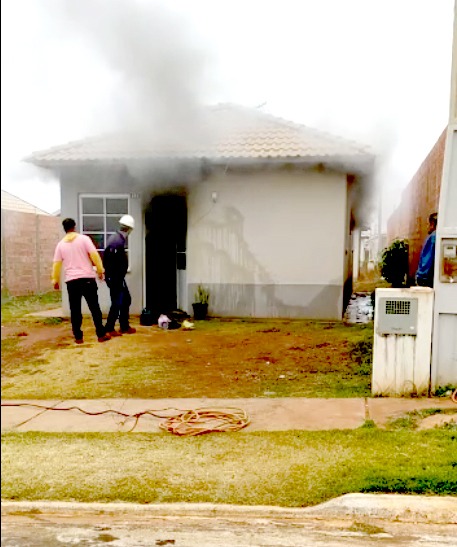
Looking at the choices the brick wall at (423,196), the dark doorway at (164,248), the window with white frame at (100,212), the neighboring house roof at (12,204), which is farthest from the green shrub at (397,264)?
the neighboring house roof at (12,204)

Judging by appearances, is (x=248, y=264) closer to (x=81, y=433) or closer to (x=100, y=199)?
(x=100, y=199)

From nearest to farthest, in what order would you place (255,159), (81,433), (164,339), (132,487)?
(132,487), (81,433), (164,339), (255,159)

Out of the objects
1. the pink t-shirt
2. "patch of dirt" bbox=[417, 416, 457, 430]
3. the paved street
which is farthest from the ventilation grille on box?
the pink t-shirt

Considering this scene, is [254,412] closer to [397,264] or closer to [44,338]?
[44,338]

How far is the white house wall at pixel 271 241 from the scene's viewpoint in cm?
898

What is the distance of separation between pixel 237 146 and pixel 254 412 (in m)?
5.52

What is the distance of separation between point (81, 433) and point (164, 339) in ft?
12.2

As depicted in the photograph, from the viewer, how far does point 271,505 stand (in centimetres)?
283

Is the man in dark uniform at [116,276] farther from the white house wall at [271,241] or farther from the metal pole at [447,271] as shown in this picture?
the metal pole at [447,271]

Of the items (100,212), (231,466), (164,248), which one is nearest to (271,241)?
(164,248)

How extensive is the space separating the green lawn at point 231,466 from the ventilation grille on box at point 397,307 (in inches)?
48.7

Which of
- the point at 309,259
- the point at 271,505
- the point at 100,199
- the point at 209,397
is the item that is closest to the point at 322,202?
the point at 309,259

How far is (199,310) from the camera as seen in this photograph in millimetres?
9211

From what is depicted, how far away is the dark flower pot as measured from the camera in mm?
9203
